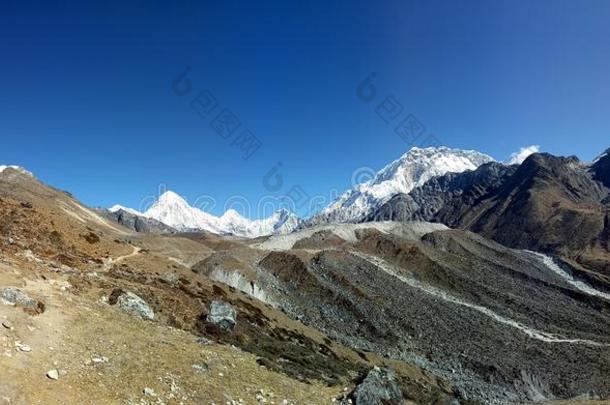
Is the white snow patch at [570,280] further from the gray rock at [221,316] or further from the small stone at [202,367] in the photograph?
the small stone at [202,367]

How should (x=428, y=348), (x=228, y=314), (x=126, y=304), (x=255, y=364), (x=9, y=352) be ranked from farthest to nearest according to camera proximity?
(x=428, y=348) → (x=228, y=314) → (x=126, y=304) → (x=255, y=364) → (x=9, y=352)

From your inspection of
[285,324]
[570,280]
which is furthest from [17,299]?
[570,280]

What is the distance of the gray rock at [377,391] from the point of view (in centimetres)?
2553

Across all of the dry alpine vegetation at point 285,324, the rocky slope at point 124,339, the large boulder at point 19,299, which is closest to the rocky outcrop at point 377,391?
the dry alpine vegetation at point 285,324

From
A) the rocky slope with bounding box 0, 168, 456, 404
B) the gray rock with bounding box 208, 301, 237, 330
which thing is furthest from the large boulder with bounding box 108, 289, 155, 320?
the gray rock with bounding box 208, 301, 237, 330

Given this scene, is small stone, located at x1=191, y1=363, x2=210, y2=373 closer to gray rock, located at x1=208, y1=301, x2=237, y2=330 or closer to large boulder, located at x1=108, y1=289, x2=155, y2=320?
large boulder, located at x1=108, y1=289, x2=155, y2=320

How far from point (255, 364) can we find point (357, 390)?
A: 636cm

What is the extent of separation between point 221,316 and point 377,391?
13.9 m

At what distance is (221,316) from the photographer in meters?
35.2

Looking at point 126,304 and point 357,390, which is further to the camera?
point 126,304

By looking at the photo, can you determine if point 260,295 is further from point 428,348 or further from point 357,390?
point 357,390

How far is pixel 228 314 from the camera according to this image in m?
36.0

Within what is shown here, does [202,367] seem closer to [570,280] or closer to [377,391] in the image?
[377,391]

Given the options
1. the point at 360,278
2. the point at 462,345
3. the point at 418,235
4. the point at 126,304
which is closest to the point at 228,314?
the point at 126,304
